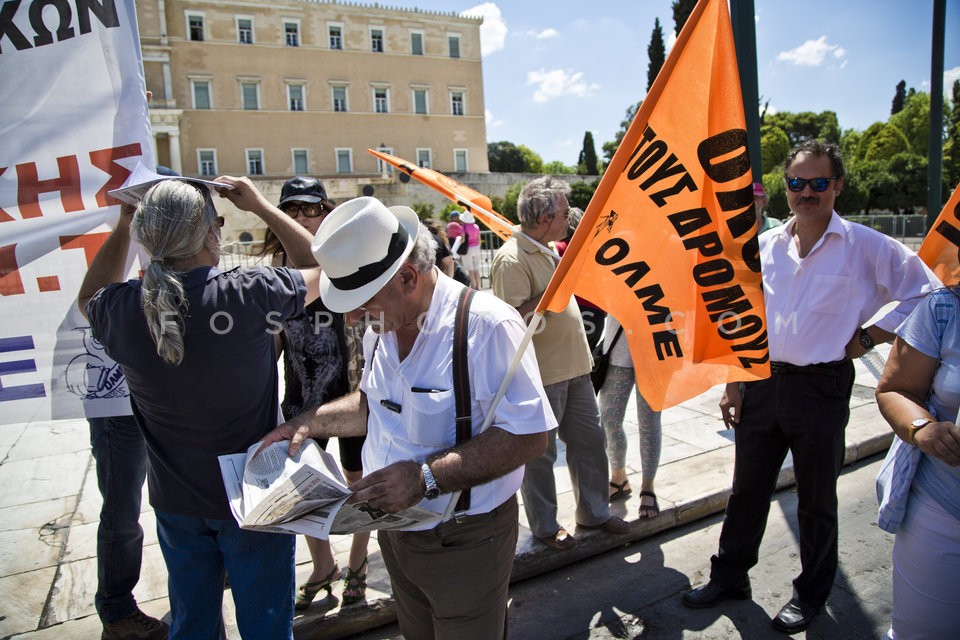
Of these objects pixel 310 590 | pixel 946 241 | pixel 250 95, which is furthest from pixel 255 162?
pixel 946 241

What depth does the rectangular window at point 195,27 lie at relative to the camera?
47719 mm

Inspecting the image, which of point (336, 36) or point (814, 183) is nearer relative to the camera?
point (814, 183)

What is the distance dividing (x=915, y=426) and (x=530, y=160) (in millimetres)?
75306

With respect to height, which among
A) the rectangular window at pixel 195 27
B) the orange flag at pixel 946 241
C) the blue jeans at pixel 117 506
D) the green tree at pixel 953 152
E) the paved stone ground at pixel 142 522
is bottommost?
the paved stone ground at pixel 142 522

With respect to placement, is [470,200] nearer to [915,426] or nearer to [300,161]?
[915,426]

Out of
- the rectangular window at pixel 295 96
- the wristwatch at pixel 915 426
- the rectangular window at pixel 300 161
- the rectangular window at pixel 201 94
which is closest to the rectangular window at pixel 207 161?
the rectangular window at pixel 201 94

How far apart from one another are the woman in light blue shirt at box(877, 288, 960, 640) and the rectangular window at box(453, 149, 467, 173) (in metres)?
56.0

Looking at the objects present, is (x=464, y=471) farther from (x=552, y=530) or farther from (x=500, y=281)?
(x=552, y=530)

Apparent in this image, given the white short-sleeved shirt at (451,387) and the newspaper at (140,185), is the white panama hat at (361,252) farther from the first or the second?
the newspaper at (140,185)

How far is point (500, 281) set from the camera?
3.60 metres

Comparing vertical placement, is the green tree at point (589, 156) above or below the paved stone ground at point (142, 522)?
above

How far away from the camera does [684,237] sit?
2.26m

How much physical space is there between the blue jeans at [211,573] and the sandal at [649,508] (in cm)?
263

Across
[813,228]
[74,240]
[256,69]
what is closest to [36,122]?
[74,240]
